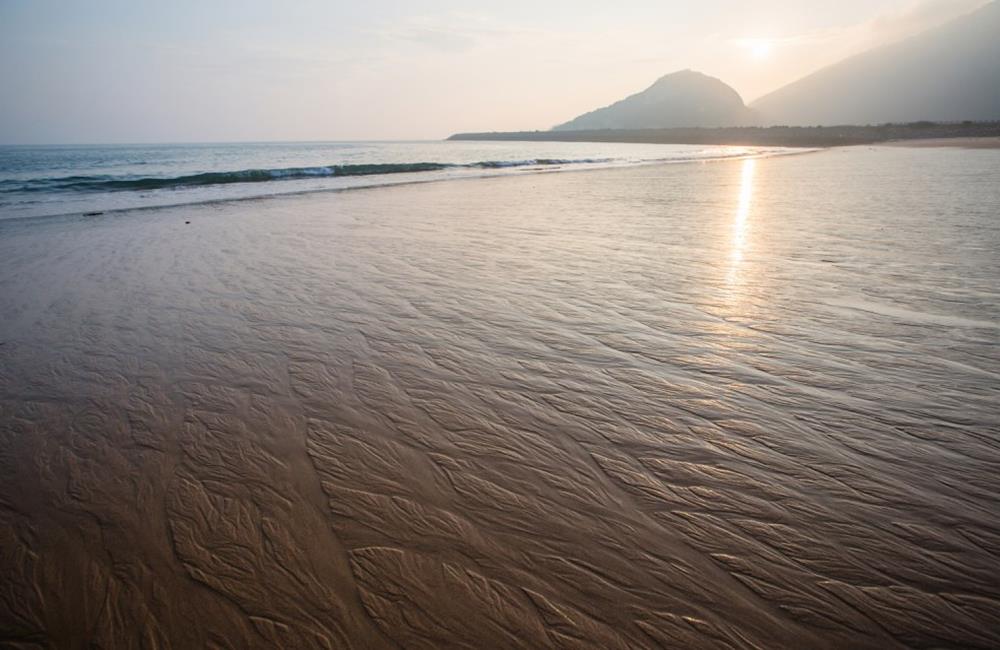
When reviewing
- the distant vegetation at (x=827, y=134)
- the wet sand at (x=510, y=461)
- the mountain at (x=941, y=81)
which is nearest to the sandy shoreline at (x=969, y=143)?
the distant vegetation at (x=827, y=134)

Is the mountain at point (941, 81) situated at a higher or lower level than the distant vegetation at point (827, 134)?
higher

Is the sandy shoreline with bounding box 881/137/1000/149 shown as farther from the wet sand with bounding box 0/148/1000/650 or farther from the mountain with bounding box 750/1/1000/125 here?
the mountain with bounding box 750/1/1000/125

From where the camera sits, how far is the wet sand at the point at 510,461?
1.99 meters

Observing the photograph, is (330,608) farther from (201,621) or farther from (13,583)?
(13,583)

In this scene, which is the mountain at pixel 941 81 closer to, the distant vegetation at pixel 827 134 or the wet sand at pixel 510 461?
the distant vegetation at pixel 827 134

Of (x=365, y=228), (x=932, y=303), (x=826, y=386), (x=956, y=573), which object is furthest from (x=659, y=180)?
(x=956, y=573)

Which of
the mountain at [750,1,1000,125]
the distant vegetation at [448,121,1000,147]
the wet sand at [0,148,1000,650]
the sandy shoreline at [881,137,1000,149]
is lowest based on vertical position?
the wet sand at [0,148,1000,650]

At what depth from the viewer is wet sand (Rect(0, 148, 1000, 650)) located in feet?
6.53

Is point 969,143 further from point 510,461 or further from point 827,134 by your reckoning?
point 510,461

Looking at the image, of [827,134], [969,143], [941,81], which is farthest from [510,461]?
[941,81]

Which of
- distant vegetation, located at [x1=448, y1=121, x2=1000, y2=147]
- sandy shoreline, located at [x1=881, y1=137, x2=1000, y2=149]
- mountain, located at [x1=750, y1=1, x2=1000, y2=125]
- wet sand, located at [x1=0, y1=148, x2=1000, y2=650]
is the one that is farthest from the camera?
mountain, located at [x1=750, y1=1, x2=1000, y2=125]

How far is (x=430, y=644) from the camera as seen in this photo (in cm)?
185

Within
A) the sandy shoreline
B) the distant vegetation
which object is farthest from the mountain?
the sandy shoreline

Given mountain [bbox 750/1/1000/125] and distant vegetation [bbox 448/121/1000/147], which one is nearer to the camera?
distant vegetation [bbox 448/121/1000/147]
